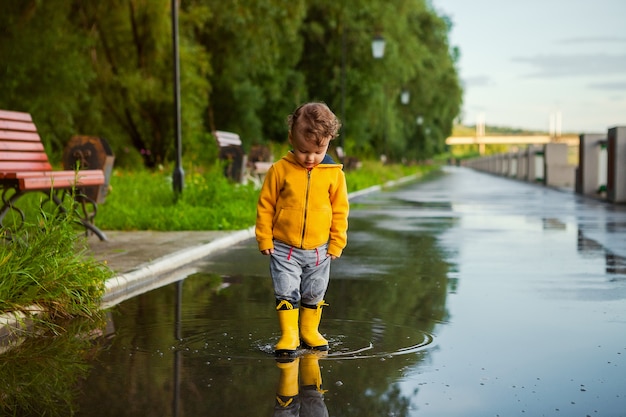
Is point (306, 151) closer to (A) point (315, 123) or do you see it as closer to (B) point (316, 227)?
(A) point (315, 123)

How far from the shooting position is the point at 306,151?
6344 millimetres

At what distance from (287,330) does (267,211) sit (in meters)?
0.77

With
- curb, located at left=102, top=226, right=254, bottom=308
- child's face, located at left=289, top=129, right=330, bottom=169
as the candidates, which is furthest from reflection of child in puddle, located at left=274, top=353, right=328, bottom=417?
curb, located at left=102, top=226, right=254, bottom=308

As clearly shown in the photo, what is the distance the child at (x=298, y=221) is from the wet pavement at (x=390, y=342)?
0.88ft

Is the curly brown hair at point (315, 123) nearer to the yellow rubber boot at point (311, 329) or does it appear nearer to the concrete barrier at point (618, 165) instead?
the yellow rubber boot at point (311, 329)

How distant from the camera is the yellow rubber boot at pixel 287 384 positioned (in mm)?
5047

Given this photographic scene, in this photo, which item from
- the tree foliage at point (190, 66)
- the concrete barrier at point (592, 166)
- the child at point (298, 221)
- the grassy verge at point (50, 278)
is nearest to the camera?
the child at point (298, 221)

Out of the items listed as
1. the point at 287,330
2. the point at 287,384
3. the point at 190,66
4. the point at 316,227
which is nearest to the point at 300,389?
the point at 287,384

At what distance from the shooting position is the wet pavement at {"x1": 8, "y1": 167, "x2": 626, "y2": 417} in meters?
5.04

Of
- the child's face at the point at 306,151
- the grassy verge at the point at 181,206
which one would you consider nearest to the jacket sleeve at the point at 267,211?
the child's face at the point at 306,151

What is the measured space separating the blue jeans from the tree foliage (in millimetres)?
17248

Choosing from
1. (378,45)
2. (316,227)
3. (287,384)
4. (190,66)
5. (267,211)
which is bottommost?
(287,384)

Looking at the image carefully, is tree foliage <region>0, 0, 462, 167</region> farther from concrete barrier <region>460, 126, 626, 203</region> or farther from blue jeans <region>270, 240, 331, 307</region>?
blue jeans <region>270, 240, 331, 307</region>

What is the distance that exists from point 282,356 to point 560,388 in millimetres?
1741
